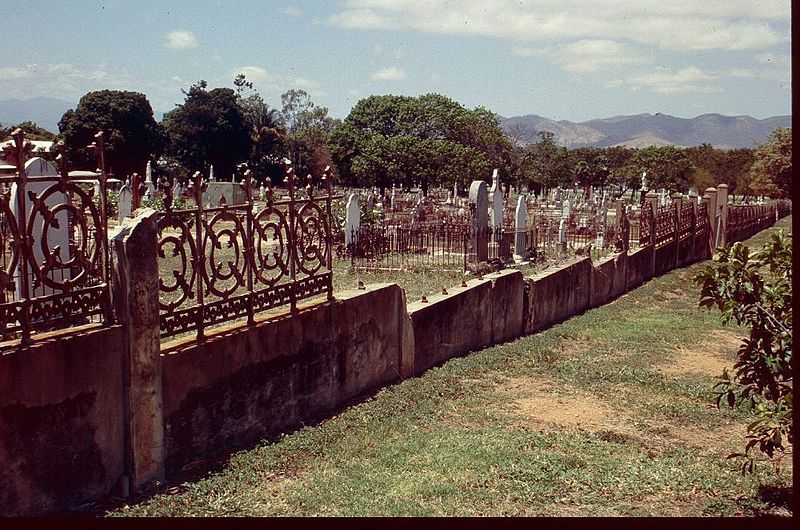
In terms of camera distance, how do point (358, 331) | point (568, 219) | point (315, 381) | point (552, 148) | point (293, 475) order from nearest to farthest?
point (293, 475), point (315, 381), point (358, 331), point (568, 219), point (552, 148)

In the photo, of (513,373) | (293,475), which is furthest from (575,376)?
(293,475)

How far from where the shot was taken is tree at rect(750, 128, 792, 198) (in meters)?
54.2

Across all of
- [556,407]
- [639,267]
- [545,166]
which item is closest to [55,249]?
[556,407]

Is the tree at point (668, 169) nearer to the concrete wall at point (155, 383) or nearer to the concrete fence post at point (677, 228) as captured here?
the concrete fence post at point (677, 228)

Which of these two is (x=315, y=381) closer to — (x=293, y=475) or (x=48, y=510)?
(x=293, y=475)

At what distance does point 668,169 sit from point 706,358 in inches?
2744

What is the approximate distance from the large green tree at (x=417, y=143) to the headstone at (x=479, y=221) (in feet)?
123

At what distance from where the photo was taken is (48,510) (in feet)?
15.8

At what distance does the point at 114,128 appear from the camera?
53250 mm

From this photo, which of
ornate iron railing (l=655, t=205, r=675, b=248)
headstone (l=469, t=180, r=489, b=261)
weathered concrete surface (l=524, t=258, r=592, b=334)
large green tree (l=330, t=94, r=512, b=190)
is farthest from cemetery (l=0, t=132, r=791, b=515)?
large green tree (l=330, t=94, r=512, b=190)

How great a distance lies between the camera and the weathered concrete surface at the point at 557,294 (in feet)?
41.7

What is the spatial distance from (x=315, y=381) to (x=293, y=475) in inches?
61.6

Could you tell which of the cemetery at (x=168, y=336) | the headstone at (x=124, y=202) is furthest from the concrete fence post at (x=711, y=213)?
the headstone at (x=124, y=202)

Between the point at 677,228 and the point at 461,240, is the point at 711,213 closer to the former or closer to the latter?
the point at 677,228
